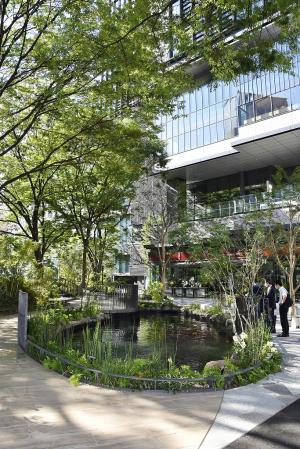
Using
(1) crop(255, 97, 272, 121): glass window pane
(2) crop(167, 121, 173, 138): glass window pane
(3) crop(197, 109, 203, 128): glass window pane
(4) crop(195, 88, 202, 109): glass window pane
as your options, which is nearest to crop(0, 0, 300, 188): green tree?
(1) crop(255, 97, 272, 121): glass window pane

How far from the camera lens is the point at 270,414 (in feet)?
18.1

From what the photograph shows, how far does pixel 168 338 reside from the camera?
1348 centimetres

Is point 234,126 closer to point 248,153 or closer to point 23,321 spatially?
point 248,153

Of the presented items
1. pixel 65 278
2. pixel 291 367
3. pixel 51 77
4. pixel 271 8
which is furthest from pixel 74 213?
pixel 271 8

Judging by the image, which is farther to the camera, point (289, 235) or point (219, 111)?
point (219, 111)

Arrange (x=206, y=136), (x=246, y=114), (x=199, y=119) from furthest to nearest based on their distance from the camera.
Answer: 1. (x=199, y=119)
2. (x=206, y=136)
3. (x=246, y=114)

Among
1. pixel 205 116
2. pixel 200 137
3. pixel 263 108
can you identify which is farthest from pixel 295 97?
pixel 200 137

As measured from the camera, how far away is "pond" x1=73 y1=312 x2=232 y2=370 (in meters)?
10.7

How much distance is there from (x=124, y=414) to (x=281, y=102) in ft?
84.4

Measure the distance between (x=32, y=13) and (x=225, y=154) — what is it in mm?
23523

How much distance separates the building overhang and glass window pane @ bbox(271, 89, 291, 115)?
22.0 inches

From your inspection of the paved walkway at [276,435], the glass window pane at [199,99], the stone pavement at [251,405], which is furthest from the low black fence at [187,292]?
the paved walkway at [276,435]

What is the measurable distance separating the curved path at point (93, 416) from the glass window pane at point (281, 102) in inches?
937

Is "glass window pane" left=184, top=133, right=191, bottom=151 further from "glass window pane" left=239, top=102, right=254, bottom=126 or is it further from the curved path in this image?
the curved path
